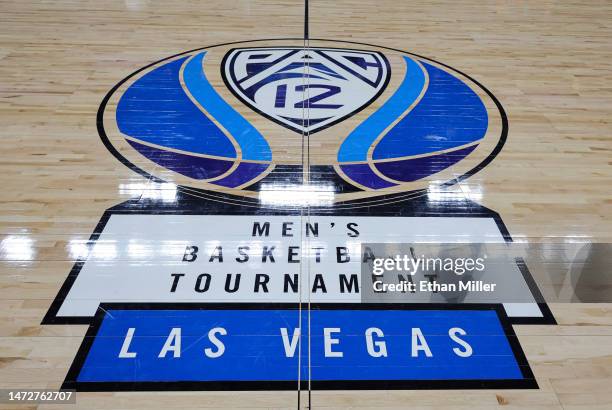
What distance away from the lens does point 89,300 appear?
82.0 inches

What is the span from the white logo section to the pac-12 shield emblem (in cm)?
107

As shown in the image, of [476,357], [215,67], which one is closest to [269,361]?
[476,357]

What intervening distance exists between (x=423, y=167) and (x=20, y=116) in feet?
8.48

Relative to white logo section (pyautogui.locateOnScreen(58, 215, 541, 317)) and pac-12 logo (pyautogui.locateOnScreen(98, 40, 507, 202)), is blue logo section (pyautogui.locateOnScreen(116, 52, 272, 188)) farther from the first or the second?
white logo section (pyautogui.locateOnScreen(58, 215, 541, 317))

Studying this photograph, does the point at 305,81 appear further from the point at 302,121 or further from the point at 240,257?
the point at 240,257

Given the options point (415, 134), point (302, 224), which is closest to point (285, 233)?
point (302, 224)

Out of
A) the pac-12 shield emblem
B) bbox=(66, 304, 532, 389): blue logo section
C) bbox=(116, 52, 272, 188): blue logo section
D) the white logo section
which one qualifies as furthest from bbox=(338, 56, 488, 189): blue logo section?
bbox=(66, 304, 532, 389): blue logo section

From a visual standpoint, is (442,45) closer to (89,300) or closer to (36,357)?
(89,300)

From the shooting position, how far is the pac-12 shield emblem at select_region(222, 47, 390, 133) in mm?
3531

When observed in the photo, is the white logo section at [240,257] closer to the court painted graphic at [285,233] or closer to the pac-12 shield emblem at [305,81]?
the court painted graphic at [285,233]

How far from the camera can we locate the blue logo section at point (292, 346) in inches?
71.2

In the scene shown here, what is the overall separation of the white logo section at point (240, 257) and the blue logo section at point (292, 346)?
89mm

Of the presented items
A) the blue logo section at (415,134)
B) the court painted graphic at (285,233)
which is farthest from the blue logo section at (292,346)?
the blue logo section at (415,134)

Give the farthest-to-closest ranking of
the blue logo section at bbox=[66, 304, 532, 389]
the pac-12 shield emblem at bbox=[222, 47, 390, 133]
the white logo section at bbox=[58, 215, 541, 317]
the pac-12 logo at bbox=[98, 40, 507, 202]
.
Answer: the pac-12 shield emblem at bbox=[222, 47, 390, 133]
the pac-12 logo at bbox=[98, 40, 507, 202]
the white logo section at bbox=[58, 215, 541, 317]
the blue logo section at bbox=[66, 304, 532, 389]
